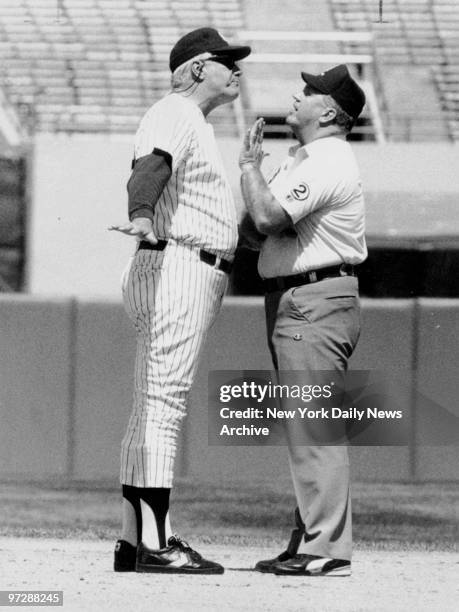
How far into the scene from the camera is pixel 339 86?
137 inches

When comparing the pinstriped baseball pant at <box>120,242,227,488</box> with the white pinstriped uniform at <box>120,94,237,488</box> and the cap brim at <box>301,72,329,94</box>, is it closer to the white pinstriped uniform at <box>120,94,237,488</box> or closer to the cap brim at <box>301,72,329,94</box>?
the white pinstriped uniform at <box>120,94,237,488</box>

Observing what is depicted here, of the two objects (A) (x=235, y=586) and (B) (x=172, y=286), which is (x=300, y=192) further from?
(A) (x=235, y=586)

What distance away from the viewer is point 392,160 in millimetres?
10750

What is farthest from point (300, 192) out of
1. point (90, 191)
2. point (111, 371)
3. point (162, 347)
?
point (90, 191)

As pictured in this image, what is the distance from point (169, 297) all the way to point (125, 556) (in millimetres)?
658

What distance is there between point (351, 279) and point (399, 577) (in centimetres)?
79

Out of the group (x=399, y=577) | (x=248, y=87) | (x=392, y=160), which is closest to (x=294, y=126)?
(x=399, y=577)

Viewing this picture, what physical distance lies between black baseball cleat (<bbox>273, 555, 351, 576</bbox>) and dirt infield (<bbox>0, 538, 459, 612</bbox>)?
0.03 meters

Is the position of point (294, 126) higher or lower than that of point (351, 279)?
higher

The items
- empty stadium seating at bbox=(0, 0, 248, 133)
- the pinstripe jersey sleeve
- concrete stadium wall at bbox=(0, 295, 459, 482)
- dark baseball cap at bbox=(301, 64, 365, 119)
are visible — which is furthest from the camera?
Result: empty stadium seating at bbox=(0, 0, 248, 133)

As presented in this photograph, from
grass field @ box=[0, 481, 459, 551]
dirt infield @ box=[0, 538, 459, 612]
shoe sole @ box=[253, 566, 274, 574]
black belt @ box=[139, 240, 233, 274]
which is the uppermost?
black belt @ box=[139, 240, 233, 274]

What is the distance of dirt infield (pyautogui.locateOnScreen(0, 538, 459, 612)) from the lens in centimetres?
305

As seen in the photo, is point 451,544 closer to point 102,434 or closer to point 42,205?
point 102,434

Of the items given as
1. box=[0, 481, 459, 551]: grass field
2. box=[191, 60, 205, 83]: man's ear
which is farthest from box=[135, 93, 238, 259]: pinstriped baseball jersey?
box=[0, 481, 459, 551]: grass field
